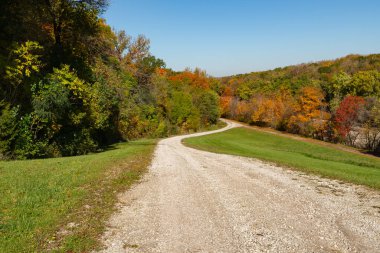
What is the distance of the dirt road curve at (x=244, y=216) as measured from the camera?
5.84 metres

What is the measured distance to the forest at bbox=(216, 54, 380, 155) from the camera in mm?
52938

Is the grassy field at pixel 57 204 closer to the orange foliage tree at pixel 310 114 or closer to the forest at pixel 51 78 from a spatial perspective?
the forest at pixel 51 78

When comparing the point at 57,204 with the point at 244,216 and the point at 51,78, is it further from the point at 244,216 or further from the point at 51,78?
the point at 51,78

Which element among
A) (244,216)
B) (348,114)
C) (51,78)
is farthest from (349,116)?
(244,216)

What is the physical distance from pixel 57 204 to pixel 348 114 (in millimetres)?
57930

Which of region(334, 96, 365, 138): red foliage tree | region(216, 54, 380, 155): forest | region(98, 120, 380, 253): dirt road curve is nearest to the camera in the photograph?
region(98, 120, 380, 253): dirt road curve

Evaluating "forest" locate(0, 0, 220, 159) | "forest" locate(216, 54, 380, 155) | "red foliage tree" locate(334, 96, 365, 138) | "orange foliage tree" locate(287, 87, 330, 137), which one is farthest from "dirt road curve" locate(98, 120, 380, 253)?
"orange foliage tree" locate(287, 87, 330, 137)

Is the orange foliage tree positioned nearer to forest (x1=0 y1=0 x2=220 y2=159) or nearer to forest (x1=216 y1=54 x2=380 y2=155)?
forest (x1=216 y1=54 x2=380 y2=155)

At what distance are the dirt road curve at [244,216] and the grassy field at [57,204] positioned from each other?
0.56 metres

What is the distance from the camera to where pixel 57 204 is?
25.7ft

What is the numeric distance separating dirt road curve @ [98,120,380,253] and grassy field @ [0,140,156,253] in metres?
0.56

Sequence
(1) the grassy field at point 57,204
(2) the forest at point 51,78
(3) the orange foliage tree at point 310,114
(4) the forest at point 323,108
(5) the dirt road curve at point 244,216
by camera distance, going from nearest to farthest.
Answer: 1. (1) the grassy field at point 57,204
2. (5) the dirt road curve at point 244,216
3. (2) the forest at point 51,78
4. (4) the forest at point 323,108
5. (3) the orange foliage tree at point 310,114

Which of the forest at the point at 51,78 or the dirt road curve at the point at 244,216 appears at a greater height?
the forest at the point at 51,78

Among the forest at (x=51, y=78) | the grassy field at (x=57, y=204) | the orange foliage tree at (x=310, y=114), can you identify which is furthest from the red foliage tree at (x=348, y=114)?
the grassy field at (x=57, y=204)
